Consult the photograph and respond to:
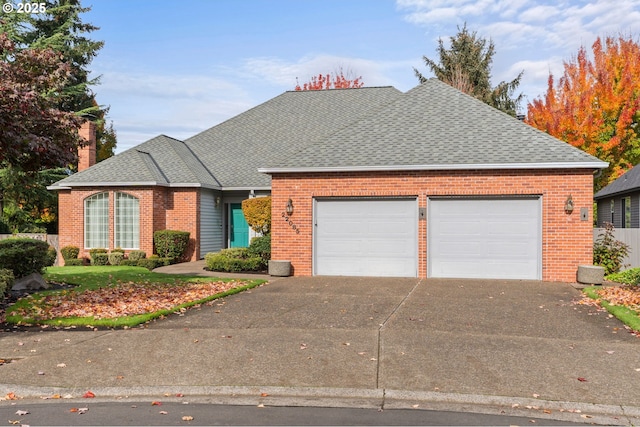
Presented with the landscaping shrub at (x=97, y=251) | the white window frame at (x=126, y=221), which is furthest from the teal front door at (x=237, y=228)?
the landscaping shrub at (x=97, y=251)

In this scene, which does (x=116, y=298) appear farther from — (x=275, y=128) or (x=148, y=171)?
(x=275, y=128)

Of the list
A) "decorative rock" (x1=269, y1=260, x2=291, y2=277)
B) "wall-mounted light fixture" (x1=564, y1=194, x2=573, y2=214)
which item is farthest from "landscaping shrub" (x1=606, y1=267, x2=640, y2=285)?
"decorative rock" (x1=269, y1=260, x2=291, y2=277)

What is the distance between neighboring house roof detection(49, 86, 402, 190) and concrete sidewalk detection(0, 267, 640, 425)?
1247 centimetres

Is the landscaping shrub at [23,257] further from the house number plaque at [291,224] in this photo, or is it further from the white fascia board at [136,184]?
the white fascia board at [136,184]

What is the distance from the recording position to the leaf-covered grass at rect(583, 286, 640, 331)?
939cm

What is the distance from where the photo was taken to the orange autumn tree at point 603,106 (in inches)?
1038

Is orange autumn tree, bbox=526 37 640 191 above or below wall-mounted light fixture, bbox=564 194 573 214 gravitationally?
above

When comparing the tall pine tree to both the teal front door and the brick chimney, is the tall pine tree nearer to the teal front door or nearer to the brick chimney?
the brick chimney

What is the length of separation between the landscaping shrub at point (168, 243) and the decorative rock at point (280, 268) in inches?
239

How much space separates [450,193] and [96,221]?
1401cm

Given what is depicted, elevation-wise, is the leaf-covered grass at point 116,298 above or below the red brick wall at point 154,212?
below

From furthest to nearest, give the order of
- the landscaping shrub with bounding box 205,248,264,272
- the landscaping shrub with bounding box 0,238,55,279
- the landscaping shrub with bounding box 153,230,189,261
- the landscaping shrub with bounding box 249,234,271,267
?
the landscaping shrub with bounding box 153,230,189,261 < the landscaping shrub with bounding box 249,234,271,267 < the landscaping shrub with bounding box 205,248,264,272 < the landscaping shrub with bounding box 0,238,55,279

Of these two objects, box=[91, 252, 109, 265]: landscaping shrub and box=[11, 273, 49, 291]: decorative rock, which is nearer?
box=[11, 273, 49, 291]: decorative rock

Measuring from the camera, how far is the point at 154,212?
70.1 feet
